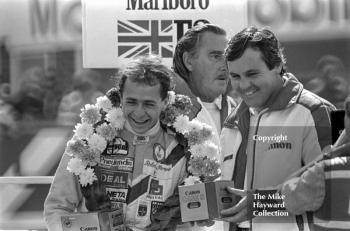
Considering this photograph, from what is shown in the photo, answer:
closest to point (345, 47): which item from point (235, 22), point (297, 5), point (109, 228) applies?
point (297, 5)

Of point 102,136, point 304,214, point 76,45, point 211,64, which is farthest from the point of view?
point 76,45

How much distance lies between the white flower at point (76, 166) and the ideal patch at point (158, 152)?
0.27 m

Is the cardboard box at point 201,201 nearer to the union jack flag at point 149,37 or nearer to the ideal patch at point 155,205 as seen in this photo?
the ideal patch at point 155,205

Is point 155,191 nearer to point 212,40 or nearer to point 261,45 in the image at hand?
point 261,45

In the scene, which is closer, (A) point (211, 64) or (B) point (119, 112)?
(B) point (119, 112)

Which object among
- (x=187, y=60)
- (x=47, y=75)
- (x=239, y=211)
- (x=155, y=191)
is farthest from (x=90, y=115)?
(x=47, y=75)

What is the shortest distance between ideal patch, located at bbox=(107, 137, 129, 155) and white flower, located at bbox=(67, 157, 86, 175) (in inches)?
5.0

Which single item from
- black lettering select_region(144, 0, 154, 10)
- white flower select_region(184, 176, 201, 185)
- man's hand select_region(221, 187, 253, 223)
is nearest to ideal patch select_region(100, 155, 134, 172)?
white flower select_region(184, 176, 201, 185)

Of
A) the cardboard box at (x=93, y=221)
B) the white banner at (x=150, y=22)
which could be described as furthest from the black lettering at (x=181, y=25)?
the cardboard box at (x=93, y=221)

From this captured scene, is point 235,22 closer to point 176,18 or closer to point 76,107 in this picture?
point 176,18

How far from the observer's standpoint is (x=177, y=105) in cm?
278

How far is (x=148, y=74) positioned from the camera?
263cm

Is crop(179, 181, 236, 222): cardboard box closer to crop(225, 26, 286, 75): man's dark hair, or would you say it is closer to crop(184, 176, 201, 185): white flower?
crop(184, 176, 201, 185): white flower

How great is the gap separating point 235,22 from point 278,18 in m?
0.23
